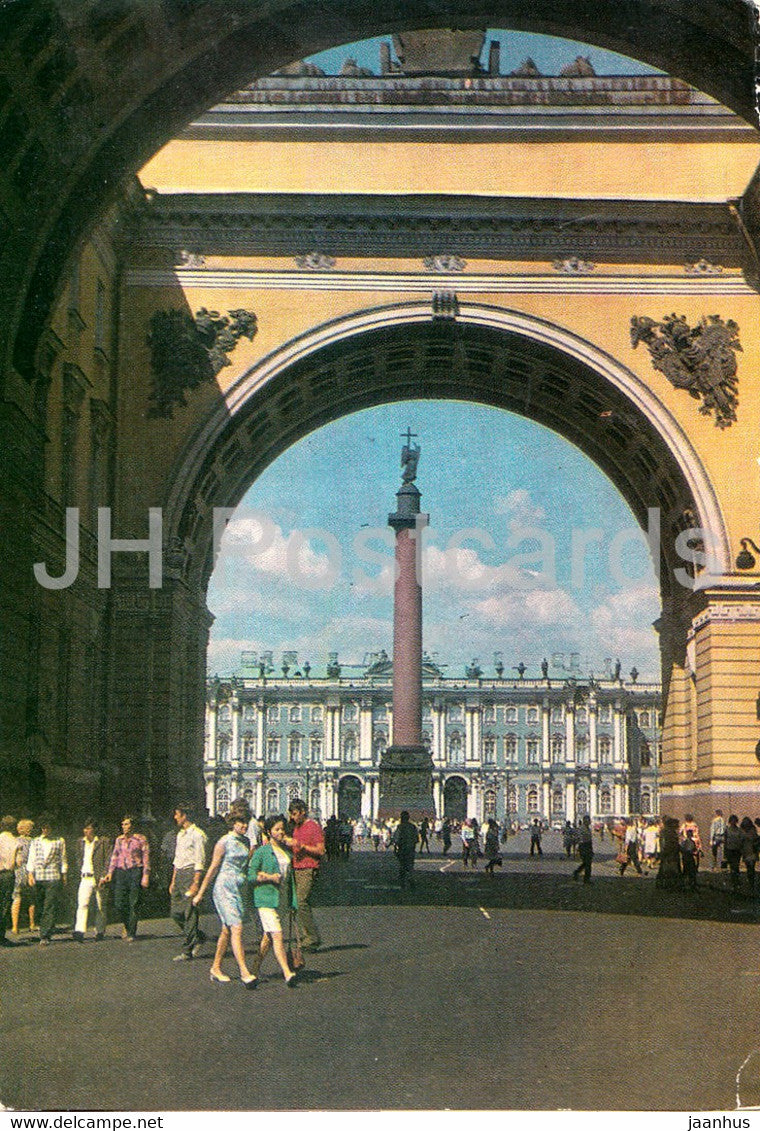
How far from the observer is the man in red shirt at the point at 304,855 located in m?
17.0

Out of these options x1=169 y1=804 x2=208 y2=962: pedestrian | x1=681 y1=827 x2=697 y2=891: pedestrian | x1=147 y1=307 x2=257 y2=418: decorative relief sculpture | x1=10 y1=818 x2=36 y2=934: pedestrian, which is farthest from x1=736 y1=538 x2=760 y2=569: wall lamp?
x1=10 y1=818 x2=36 y2=934: pedestrian

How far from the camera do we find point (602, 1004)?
43.0 ft

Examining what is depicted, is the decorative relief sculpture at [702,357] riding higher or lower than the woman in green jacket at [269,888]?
higher

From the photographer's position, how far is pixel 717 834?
1271 inches

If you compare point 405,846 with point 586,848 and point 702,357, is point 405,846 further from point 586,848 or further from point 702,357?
point 702,357

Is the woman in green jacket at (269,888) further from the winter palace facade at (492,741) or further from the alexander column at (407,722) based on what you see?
the winter palace facade at (492,741)

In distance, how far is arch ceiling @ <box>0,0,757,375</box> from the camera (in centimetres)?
1568

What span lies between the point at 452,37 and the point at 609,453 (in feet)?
35.9

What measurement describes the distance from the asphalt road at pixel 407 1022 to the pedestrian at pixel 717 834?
10.6 meters

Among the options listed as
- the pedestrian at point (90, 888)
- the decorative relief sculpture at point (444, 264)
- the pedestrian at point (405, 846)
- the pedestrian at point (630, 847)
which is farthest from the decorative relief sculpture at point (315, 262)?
the pedestrian at point (90, 888)

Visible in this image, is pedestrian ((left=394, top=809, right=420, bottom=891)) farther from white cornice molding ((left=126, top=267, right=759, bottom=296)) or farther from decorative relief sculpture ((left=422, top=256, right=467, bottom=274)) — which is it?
decorative relief sculpture ((left=422, top=256, right=467, bottom=274))

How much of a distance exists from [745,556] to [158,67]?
20888 mm

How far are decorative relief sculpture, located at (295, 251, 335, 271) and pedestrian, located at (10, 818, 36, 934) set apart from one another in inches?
718

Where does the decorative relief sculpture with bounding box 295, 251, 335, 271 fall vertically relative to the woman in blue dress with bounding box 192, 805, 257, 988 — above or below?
above
